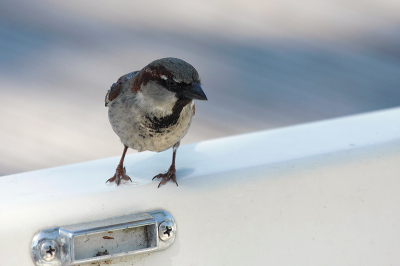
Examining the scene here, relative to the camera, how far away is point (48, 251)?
92cm

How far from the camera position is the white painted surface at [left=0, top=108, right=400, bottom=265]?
1.03m

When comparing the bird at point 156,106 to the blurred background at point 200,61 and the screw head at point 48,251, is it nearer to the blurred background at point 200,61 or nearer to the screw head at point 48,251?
the screw head at point 48,251

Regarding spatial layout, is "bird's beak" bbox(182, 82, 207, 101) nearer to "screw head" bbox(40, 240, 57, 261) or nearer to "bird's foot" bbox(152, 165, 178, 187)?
"bird's foot" bbox(152, 165, 178, 187)

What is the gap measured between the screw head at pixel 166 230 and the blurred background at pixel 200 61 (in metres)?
1.55

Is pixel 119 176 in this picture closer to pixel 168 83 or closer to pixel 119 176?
pixel 119 176

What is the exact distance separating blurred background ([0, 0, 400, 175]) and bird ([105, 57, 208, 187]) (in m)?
1.23

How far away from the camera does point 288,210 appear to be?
43.8 inches

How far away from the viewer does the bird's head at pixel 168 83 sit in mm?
1155

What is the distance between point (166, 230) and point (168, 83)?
0.38 meters

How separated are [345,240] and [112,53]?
2.79 metres

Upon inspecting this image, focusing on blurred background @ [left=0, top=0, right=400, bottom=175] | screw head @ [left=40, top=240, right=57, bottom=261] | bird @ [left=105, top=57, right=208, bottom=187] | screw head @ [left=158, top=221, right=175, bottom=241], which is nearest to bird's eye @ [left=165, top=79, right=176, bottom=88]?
bird @ [left=105, top=57, right=208, bottom=187]

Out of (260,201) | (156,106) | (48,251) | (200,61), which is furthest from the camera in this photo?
(200,61)

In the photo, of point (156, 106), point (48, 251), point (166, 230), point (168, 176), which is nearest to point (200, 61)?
point (156, 106)

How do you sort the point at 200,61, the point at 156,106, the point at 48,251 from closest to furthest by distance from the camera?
the point at 48,251
the point at 156,106
the point at 200,61
